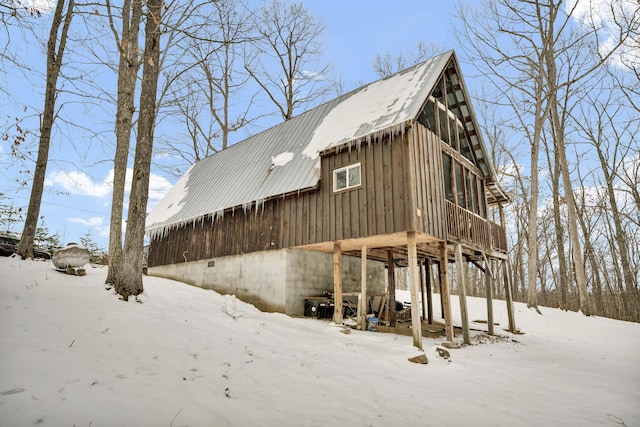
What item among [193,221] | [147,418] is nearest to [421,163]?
[147,418]

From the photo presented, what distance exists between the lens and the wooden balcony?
11.6 meters

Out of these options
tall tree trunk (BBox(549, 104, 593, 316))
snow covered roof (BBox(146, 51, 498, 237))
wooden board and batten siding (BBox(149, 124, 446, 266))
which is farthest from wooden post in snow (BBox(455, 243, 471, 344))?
tall tree trunk (BBox(549, 104, 593, 316))

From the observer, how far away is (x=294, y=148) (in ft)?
47.8

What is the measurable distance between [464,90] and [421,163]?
485 centimetres

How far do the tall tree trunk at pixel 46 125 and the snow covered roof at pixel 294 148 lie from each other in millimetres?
6260

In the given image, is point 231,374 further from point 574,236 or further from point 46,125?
point 574,236

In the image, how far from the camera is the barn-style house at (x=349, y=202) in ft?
34.2

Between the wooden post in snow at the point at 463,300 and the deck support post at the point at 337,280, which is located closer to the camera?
the wooden post in snow at the point at 463,300

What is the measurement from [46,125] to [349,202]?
10.00m

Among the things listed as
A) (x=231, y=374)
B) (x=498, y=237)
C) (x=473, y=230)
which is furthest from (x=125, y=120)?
(x=498, y=237)

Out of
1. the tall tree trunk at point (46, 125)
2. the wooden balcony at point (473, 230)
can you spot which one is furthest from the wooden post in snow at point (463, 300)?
the tall tree trunk at point (46, 125)

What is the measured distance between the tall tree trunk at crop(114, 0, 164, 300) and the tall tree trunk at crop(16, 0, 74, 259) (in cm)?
443

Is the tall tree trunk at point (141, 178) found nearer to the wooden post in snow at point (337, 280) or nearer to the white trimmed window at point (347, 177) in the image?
the white trimmed window at point (347, 177)

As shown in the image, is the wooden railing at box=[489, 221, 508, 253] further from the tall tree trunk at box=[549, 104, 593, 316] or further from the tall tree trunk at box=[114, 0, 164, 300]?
the tall tree trunk at box=[114, 0, 164, 300]
